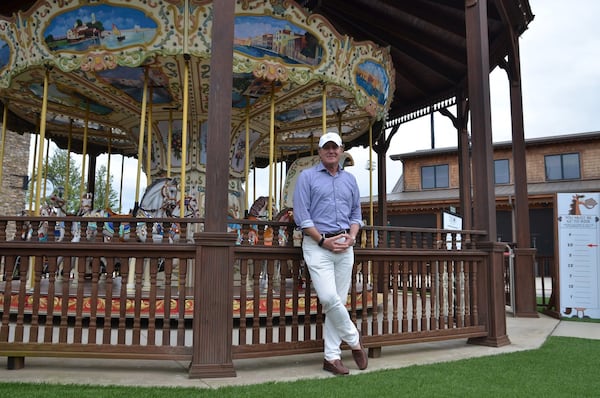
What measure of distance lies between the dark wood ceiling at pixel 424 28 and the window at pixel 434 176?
572 inches

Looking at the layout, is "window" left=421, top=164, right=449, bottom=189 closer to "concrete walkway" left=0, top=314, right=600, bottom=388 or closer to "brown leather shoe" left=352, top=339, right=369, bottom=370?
"concrete walkway" left=0, top=314, right=600, bottom=388

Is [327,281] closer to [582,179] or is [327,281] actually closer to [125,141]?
[125,141]

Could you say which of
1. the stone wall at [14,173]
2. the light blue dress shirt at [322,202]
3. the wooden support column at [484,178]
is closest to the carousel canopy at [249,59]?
the wooden support column at [484,178]

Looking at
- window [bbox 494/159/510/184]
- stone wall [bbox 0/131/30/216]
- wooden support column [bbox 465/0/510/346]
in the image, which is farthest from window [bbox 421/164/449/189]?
wooden support column [bbox 465/0/510/346]

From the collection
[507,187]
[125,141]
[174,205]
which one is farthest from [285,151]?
[507,187]

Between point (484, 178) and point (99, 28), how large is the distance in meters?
5.31

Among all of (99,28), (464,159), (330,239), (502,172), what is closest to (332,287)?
(330,239)

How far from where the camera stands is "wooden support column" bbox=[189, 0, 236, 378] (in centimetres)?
388

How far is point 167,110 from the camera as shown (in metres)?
8.87

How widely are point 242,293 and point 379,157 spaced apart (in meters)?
9.79

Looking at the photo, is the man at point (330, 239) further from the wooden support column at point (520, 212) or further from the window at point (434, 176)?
the window at point (434, 176)

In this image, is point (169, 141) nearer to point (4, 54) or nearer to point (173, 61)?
point (173, 61)

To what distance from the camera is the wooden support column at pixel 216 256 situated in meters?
3.88

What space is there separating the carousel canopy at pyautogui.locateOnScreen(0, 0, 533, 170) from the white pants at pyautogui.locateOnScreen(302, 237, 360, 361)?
365 centimetres
